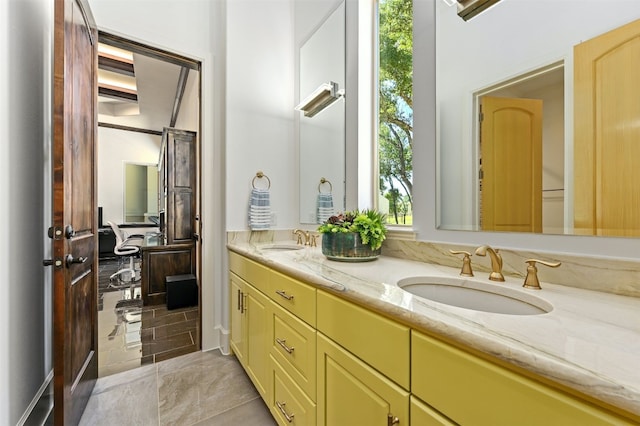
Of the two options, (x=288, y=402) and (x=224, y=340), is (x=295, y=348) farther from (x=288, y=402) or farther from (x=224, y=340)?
(x=224, y=340)

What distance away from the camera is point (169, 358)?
2.09 m

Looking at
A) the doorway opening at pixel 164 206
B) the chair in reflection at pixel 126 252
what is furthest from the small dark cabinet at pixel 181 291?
the chair in reflection at pixel 126 252

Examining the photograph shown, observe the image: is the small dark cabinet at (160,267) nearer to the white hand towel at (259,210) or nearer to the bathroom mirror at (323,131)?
the white hand towel at (259,210)

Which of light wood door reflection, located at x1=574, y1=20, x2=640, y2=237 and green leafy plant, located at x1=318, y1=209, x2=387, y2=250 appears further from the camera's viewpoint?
green leafy plant, located at x1=318, y1=209, x2=387, y2=250

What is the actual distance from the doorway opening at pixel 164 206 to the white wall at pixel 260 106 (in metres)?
0.34

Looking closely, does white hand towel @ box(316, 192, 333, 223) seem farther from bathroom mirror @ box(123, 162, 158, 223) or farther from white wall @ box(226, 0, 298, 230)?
bathroom mirror @ box(123, 162, 158, 223)

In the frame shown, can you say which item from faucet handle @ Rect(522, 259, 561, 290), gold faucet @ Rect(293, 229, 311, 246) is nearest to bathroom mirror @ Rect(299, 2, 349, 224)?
gold faucet @ Rect(293, 229, 311, 246)

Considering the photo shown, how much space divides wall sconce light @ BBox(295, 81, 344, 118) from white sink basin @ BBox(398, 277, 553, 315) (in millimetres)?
1465

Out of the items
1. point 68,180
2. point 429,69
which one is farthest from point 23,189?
point 429,69

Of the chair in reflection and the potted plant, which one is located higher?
the potted plant

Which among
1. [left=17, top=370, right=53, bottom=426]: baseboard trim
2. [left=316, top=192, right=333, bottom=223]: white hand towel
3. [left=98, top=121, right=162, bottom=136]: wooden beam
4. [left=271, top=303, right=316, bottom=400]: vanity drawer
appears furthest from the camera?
[left=98, top=121, right=162, bottom=136]: wooden beam

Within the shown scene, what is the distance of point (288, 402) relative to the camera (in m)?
1.25

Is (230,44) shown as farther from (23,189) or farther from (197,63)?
(23,189)

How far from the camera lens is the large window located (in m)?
1.50
